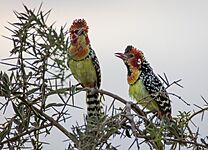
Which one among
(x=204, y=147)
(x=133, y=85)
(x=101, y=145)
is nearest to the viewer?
(x=101, y=145)

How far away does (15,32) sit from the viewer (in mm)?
708

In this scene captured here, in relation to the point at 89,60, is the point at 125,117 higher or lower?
lower

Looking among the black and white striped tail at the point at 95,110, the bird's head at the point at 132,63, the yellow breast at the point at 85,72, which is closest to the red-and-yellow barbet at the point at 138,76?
the bird's head at the point at 132,63

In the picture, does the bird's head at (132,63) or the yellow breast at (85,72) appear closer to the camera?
the bird's head at (132,63)

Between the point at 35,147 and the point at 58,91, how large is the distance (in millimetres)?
103

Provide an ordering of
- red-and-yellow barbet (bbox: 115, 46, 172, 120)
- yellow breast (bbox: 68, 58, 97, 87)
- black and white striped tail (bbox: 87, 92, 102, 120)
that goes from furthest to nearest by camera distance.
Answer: yellow breast (bbox: 68, 58, 97, 87), red-and-yellow barbet (bbox: 115, 46, 172, 120), black and white striped tail (bbox: 87, 92, 102, 120)

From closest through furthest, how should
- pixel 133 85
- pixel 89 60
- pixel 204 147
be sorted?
pixel 204 147 < pixel 133 85 < pixel 89 60

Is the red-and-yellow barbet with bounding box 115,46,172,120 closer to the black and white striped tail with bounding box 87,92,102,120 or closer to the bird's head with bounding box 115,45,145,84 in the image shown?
the bird's head with bounding box 115,45,145,84

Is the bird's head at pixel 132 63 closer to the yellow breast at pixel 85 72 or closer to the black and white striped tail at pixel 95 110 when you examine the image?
the yellow breast at pixel 85 72

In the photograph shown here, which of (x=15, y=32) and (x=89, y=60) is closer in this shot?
(x=15, y=32)

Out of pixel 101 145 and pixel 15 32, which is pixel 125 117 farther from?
pixel 15 32

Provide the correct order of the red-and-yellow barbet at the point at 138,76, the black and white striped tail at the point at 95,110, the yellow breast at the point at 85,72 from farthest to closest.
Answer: the yellow breast at the point at 85,72
the red-and-yellow barbet at the point at 138,76
the black and white striped tail at the point at 95,110

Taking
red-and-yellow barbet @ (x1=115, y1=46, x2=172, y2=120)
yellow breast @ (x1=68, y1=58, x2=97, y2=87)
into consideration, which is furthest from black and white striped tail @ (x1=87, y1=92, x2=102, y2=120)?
yellow breast @ (x1=68, y1=58, x2=97, y2=87)

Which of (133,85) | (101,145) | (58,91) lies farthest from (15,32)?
(133,85)
